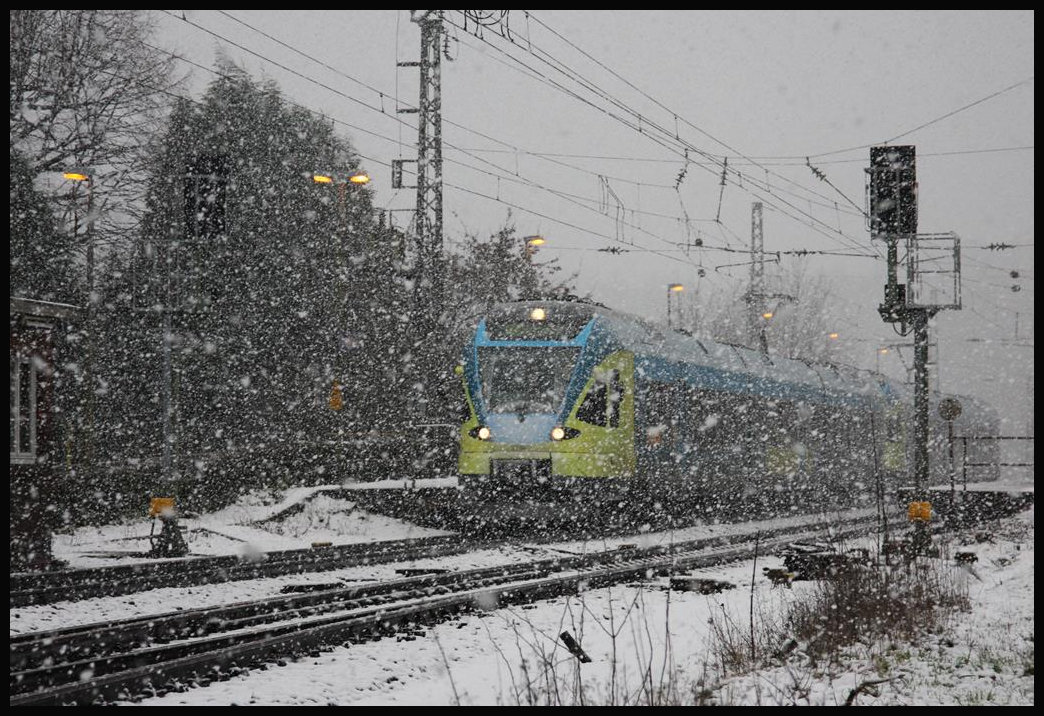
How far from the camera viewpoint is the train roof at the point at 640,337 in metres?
16.3

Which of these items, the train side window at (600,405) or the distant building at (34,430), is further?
the train side window at (600,405)

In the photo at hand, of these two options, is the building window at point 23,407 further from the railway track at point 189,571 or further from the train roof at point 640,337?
the train roof at point 640,337

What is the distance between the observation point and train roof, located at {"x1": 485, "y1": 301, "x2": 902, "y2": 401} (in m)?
16.3

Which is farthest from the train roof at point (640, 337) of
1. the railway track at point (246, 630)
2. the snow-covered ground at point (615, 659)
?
the snow-covered ground at point (615, 659)

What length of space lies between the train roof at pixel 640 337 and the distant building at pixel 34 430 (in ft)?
20.0

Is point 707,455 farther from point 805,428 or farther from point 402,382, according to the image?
point 402,382

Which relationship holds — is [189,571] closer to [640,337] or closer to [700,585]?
[700,585]

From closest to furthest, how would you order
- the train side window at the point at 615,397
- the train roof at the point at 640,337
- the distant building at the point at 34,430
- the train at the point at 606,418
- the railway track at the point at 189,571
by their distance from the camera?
the railway track at the point at 189,571, the distant building at the point at 34,430, the train at the point at 606,418, the train side window at the point at 615,397, the train roof at the point at 640,337

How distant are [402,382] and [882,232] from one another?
52.8 ft

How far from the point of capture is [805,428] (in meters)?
23.8

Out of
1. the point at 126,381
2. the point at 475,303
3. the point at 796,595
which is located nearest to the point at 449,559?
the point at 796,595

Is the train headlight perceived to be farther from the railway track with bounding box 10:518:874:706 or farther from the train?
the railway track with bounding box 10:518:874:706

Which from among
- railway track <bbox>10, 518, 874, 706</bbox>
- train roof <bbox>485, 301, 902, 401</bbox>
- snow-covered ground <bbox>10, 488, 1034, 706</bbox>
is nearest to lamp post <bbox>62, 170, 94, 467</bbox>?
train roof <bbox>485, 301, 902, 401</bbox>

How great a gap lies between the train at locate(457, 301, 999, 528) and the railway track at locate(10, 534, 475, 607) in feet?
6.15
